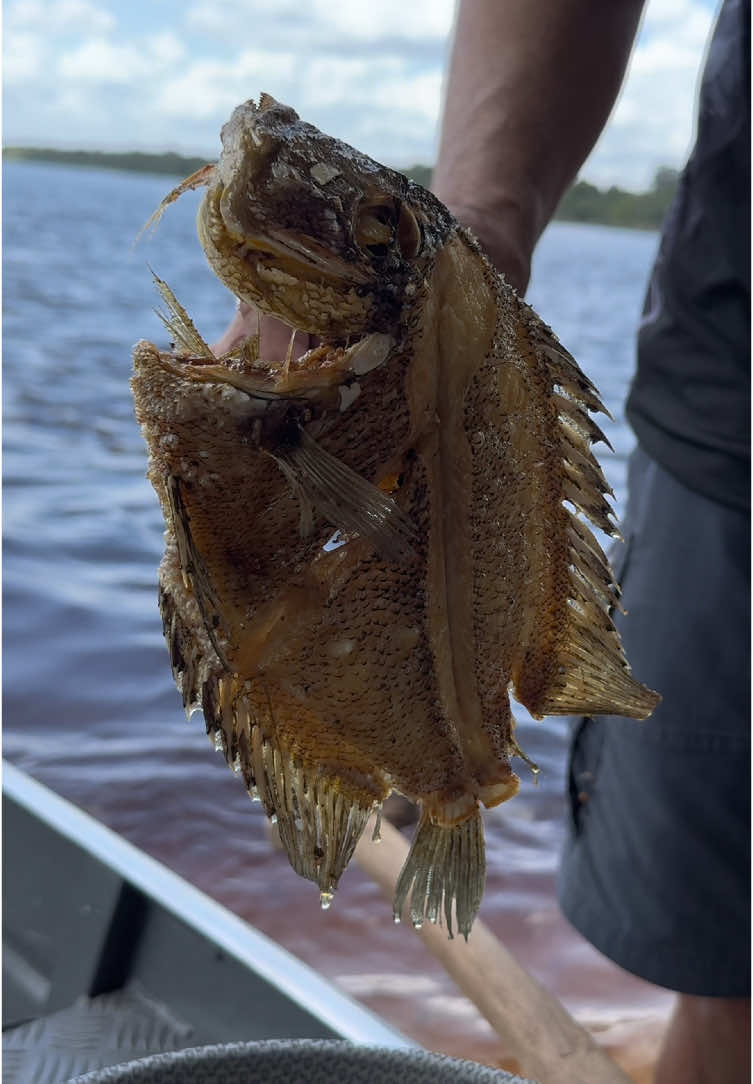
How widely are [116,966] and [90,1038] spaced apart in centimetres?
18

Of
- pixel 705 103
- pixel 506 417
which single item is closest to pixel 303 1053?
pixel 506 417

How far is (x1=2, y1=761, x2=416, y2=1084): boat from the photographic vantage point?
1.93 metres

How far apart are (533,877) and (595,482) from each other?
368 cm

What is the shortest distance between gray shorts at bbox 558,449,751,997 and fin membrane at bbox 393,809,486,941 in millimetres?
1091

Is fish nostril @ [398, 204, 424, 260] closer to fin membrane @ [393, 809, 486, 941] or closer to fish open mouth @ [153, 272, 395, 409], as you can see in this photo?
fish open mouth @ [153, 272, 395, 409]

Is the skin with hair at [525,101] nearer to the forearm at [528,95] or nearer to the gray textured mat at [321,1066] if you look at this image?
the forearm at [528,95]

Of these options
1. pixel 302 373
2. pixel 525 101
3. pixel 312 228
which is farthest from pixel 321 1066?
pixel 525 101

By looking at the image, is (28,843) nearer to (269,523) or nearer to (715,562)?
(715,562)

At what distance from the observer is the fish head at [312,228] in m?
0.85

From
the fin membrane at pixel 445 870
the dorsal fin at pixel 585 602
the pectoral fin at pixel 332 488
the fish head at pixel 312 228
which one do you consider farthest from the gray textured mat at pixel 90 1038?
the fish head at pixel 312 228

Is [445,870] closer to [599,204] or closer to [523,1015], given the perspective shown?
[523,1015]

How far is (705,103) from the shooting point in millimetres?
2090

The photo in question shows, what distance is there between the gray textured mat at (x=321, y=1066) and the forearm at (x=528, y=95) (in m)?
1.00

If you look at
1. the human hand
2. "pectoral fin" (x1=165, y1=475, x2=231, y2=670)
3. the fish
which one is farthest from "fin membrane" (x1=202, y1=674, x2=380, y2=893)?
the human hand
